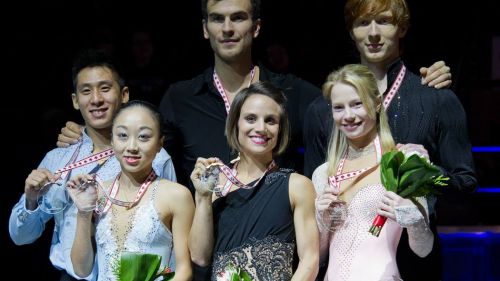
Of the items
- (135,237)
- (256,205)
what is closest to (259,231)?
(256,205)

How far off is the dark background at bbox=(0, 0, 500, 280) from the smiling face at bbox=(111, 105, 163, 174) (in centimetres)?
189

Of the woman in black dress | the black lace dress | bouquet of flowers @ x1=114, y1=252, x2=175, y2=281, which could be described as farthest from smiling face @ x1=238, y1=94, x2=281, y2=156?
bouquet of flowers @ x1=114, y1=252, x2=175, y2=281

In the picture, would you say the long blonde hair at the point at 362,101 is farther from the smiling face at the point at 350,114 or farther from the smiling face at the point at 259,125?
the smiling face at the point at 259,125

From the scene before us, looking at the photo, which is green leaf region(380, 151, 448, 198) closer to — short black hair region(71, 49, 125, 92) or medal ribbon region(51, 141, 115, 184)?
medal ribbon region(51, 141, 115, 184)

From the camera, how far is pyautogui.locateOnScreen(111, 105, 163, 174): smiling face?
414 centimetres

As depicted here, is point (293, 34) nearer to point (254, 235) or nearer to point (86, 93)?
point (86, 93)

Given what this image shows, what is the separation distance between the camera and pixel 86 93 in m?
4.52

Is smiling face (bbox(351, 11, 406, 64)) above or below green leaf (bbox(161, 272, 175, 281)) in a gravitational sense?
above

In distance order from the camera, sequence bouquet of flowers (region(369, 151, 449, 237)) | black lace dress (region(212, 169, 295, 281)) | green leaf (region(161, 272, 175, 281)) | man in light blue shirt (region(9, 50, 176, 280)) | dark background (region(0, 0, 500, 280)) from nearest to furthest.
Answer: bouquet of flowers (region(369, 151, 449, 237)) < green leaf (region(161, 272, 175, 281)) < black lace dress (region(212, 169, 295, 281)) < man in light blue shirt (region(9, 50, 176, 280)) < dark background (region(0, 0, 500, 280))

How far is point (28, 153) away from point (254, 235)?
234cm

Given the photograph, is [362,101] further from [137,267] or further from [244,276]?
[137,267]

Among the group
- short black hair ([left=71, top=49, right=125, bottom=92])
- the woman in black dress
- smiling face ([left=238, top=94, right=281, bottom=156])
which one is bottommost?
the woman in black dress

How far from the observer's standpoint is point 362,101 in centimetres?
393

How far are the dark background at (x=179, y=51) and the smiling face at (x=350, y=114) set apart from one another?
215 cm
